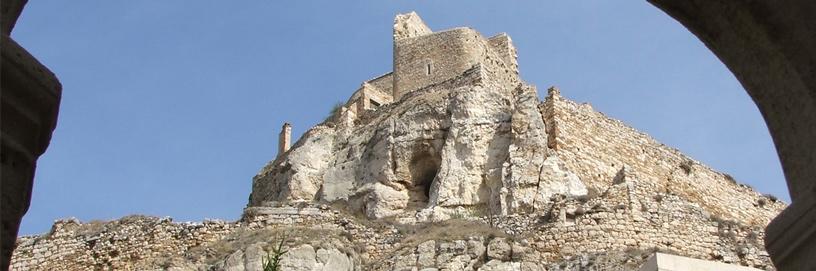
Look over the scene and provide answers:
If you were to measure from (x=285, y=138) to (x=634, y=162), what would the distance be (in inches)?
423

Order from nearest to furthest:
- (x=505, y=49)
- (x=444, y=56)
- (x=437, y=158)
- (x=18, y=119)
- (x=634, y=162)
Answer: (x=18, y=119), (x=437, y=158), (x=634, y=162), (x=444, y=56), (x=505, y=49)

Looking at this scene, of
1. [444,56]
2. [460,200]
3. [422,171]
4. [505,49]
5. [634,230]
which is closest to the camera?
[634,230]

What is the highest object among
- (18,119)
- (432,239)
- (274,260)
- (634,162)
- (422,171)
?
(634,162)

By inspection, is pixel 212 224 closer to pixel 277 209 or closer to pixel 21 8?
pixel 277 209

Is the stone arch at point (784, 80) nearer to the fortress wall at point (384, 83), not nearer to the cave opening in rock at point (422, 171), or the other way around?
the cave opening in rock at point (422, 171)

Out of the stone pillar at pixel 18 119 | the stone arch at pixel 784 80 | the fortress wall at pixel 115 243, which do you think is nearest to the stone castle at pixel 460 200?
the fortress wall at pixel 115 243

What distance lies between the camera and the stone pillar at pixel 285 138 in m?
33.8

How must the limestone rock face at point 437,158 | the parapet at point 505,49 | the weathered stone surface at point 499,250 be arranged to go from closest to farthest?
the weathered stone surface at point 499,250 → the limestone rock face at point 437,158 → the parapet at point 505,49

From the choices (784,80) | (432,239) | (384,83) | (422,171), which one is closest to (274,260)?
(432,239)

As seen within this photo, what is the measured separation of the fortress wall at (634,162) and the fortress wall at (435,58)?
15.9ft

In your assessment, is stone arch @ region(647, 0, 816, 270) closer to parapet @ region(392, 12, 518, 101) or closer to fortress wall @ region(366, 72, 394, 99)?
parapet @ region(392, 12, 518, 101)

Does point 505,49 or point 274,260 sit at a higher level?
point 505,49

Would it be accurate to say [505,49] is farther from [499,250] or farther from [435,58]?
[499,250]

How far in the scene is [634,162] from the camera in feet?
89.5
